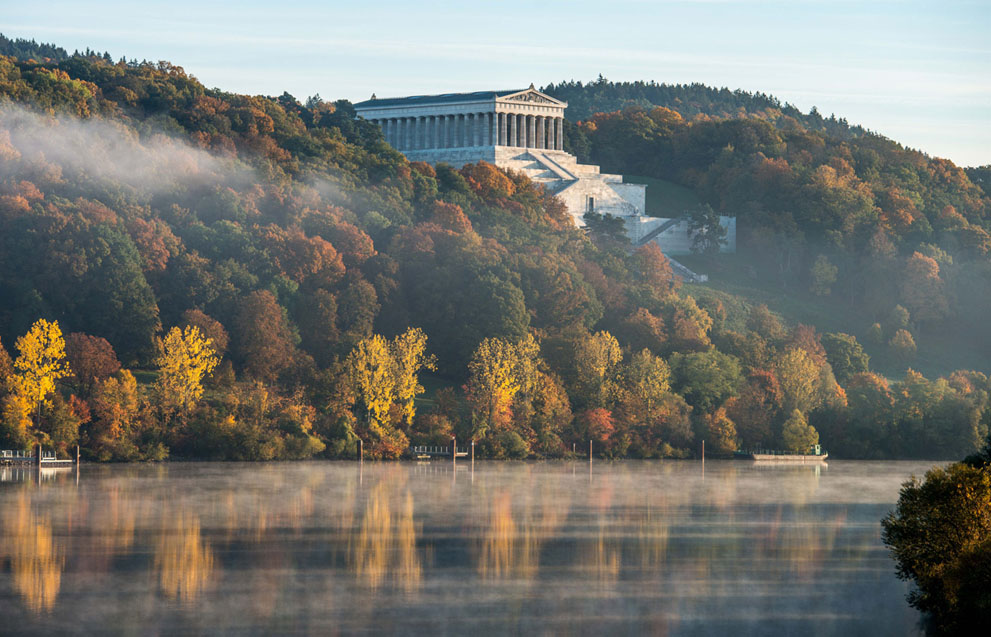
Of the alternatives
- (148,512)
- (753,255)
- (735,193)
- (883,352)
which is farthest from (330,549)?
(735,193)

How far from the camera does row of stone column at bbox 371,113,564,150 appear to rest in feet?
553

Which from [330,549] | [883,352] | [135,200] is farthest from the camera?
[883,352]

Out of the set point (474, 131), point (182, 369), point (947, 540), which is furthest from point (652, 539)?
point (474, 131)

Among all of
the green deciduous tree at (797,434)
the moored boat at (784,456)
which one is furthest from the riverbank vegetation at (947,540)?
the green deciduous tree at (797,434)

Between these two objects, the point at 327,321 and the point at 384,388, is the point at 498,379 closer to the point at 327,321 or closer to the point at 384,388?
the point at 384,388

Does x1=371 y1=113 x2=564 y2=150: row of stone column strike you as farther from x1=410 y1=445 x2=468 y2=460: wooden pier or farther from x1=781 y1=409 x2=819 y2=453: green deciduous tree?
x1=410 y1=445 x2=468 y2=460: wooden pier

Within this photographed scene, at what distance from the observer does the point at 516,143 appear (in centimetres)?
17000

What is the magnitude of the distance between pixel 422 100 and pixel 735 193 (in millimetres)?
35291

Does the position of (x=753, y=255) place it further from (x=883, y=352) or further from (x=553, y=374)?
(x=553, y=374)

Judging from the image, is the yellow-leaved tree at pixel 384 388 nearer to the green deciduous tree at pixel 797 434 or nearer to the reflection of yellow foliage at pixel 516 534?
the reflection of yellow foliage at pixel 516 534

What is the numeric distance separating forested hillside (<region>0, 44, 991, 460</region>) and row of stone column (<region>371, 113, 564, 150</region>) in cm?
3281

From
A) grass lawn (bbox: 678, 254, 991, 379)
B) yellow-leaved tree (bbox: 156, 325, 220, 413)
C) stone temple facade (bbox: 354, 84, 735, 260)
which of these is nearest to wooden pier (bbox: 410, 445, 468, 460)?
yellow-leaved tree (bbox: 156, 325, 220, 413)

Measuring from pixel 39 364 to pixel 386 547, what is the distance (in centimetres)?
4227

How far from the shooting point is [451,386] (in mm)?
106812
